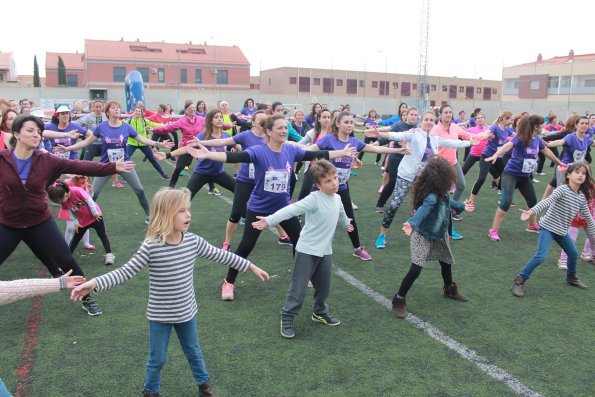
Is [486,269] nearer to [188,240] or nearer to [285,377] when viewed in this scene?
[285,377]

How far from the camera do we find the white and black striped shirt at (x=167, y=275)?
3260mm

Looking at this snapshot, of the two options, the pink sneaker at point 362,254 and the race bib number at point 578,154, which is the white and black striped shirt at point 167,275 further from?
the race bib number at point 578,154

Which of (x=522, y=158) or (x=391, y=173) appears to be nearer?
(x=522, y=158)

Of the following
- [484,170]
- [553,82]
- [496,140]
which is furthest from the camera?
[553,82]

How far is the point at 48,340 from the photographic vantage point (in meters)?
4.50

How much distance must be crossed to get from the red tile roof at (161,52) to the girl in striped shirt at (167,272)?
5779 centimetres

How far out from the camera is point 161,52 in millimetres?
64125

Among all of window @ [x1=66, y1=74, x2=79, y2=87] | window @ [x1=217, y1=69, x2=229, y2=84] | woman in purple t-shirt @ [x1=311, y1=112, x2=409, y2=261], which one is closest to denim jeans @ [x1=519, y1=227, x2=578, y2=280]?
woman in purple t-shirt @ [x1=311, y1=112, x2=409, y2=261]

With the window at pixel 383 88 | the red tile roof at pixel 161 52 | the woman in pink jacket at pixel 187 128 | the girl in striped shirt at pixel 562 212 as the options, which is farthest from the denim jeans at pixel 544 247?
the window at pixel 383 88

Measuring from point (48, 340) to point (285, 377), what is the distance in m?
2.27

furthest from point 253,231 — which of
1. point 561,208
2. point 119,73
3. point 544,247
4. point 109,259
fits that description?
point 119,73

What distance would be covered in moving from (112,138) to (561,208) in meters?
6.80

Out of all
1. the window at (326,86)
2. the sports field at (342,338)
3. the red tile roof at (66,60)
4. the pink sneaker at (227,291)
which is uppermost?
the red tile roof at (66,60)

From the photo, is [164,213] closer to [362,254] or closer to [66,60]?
[362,254]
